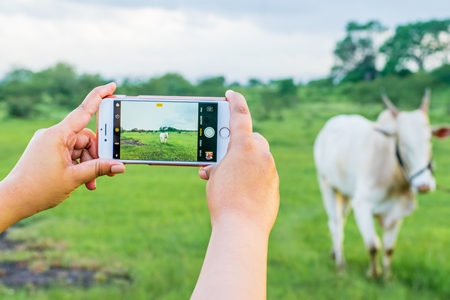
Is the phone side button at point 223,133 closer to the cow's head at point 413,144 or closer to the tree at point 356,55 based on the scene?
the cow's head at point 413,144

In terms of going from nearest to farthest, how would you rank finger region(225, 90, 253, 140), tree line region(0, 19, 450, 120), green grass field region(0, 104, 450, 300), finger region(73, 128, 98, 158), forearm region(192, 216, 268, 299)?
1. forearm region(192, 216, 268, 299)
2. finger region(225, 90, 253, 140)
3. finger region(73, 128, 98, 158)
4. green grass field region(0, 104, 450, 300)
5. tree line region(0, 19, 450, 120)

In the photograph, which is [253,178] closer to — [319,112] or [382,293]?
[382,293]

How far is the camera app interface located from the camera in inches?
46.5

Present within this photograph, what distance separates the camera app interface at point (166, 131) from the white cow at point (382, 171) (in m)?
2.34

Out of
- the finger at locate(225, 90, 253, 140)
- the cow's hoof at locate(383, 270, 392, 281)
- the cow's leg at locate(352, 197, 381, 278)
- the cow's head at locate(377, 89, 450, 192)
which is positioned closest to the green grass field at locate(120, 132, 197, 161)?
the finger at locate(225, 90, 253, 140)

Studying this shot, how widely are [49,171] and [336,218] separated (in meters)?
3.26

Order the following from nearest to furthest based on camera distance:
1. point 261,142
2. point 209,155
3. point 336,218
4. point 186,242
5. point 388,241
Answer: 1. point 261,142
2. point 209,155
3. point 388,241
4. point 336,218
5. point 186,242

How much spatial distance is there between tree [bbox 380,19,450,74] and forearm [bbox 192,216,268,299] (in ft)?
48.9

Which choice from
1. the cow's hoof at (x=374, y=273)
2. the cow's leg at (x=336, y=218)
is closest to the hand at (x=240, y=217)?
the cow's hoof at (x=374, y=273)

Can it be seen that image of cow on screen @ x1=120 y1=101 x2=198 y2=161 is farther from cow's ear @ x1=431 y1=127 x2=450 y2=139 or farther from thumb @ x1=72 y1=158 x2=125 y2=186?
cow's ear @ x1=431 y1=127 x2=450 y2=139

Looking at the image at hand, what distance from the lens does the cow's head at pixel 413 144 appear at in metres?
3.34

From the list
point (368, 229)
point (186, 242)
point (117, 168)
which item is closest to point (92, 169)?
point (117, 168)

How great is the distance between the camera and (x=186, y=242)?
451 centimetres

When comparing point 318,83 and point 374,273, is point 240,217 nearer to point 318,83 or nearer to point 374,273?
point 374,273
